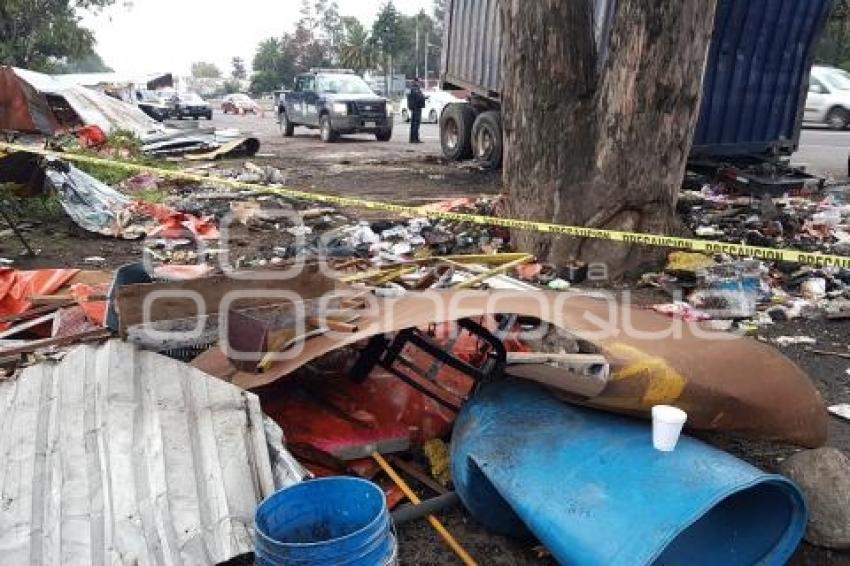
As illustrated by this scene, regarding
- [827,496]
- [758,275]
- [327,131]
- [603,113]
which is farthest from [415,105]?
[827,496]

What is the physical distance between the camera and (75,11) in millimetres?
31656

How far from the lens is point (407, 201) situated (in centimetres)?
981

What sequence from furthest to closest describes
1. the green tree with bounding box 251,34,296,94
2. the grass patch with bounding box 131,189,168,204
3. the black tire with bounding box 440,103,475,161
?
the green tree with bounding box 251,34,296,94, the black tire with bounding box 440,103,475,161, the grass patch with bounding box 131,189,168,204

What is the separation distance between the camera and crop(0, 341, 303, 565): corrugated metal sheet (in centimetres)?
228

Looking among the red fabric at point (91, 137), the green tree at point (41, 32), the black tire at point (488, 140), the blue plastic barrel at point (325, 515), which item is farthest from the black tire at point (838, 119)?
the green tree at point (41, 32)

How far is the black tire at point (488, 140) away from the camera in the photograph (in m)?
12.4

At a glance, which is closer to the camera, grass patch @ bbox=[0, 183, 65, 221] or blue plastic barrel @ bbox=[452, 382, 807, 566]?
blue plastic barrel @ bbox=[452, 382, 807, 566]

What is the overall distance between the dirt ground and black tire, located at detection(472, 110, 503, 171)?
302 millimetres

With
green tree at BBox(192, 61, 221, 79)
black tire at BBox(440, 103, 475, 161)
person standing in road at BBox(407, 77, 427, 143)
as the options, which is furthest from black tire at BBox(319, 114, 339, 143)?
green tree at BBox(192, 61, 221, 79)

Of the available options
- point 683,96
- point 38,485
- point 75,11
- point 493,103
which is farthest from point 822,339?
point 75,11

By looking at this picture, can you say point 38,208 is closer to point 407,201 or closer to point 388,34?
point 407,201

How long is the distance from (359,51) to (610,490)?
62.6m

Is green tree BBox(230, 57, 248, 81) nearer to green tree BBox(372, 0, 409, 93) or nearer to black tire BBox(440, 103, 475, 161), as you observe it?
green tree BBox(372, 0, 409, 93)

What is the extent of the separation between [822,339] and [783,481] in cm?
313
